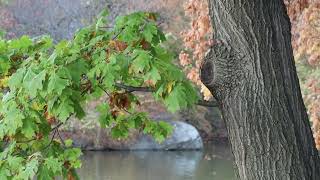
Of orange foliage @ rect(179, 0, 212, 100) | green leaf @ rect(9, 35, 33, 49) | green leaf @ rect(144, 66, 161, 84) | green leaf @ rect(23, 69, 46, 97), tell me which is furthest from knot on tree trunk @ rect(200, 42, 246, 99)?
orange foliage @ rect(179, 0, 212, 100)

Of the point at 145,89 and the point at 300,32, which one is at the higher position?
the point at 300,32

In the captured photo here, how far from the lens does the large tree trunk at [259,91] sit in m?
2.69

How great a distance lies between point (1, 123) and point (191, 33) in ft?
19.0

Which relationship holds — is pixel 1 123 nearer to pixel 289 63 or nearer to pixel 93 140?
pixel 289 63

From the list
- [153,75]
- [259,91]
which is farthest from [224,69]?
[153,75]

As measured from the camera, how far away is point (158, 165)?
1598 cm

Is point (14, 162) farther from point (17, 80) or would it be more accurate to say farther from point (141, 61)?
point (141, 61)

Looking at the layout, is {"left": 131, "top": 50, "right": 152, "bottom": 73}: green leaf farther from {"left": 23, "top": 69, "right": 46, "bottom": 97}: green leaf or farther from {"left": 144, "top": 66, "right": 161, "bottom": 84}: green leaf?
{"left": 23, "top": 69, "right": 46, "bottom": 97}: green leaf

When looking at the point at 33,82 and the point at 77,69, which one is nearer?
the point at 33,82

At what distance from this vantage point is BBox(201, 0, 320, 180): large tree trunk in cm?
269

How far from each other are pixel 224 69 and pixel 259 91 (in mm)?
174

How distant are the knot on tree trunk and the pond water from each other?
36.2 ft

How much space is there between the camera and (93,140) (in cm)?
1933

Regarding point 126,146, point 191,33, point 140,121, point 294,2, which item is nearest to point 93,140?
point 126,146
